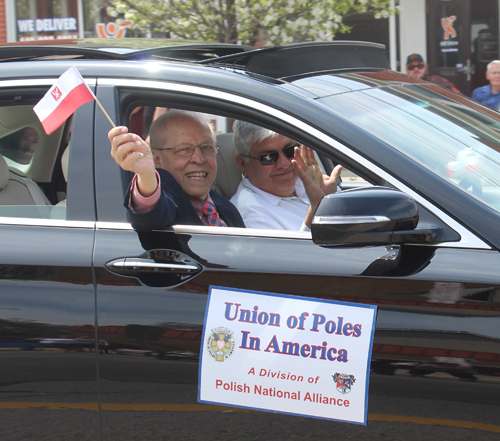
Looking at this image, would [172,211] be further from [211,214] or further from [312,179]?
[312,179]

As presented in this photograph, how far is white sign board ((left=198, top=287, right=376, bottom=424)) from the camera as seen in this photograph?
1646mm

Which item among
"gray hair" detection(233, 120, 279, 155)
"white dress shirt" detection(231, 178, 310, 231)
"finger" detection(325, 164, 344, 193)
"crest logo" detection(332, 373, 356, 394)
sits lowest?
"crest logo" detection(332, 373, 356, 394)

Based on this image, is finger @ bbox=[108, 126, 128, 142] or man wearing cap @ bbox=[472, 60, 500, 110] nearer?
finger @ bbox=[108, 126, 128, 142]

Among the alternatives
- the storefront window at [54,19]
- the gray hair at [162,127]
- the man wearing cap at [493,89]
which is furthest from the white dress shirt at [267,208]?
the storefront window at [54,19]

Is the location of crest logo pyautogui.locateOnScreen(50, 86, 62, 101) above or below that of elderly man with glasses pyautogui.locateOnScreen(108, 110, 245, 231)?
above

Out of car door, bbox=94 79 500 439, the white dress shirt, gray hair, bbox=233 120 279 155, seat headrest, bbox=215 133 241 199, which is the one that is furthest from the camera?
seat headrest, bbox=215 133 241 199

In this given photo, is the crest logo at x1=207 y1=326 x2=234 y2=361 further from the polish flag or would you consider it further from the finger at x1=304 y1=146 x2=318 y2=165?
the finger at x1=304 y1=146 x2=318 y2=165

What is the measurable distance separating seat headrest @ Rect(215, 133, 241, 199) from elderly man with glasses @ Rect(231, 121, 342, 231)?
15cm

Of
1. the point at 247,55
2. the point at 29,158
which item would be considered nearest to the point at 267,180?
the point at 247,55

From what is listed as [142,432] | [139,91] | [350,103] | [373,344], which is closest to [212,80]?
[139,91]

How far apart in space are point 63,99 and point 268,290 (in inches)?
30.1

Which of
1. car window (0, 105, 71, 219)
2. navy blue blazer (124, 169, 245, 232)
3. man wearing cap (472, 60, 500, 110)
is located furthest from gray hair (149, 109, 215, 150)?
man wearing cap (472, 60, 500, 110)

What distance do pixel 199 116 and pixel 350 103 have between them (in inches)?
29.9

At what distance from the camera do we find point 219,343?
1.71 meters
